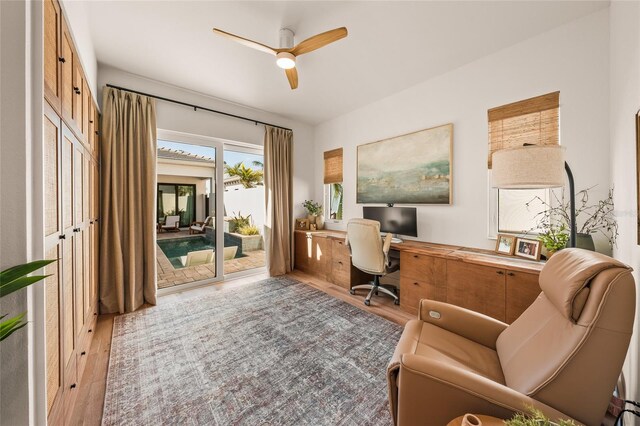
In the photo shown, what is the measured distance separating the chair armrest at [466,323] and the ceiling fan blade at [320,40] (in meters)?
2.09

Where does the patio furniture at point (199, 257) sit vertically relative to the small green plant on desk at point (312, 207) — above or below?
below

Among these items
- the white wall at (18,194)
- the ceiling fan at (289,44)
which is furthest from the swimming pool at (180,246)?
the ceiling fan at (289,44)

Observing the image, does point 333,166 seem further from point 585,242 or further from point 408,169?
point 585,242

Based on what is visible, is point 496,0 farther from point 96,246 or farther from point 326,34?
point 96,246

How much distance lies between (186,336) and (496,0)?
3.88 metres

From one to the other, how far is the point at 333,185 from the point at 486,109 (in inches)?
101

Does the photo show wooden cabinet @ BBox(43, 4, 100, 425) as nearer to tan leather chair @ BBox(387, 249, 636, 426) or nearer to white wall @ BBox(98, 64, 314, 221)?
white wall @ BBox(98, 64, 314, 221)

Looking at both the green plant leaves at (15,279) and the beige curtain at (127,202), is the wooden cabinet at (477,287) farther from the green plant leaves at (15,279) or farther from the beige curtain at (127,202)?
the beige curtain at (127,202)

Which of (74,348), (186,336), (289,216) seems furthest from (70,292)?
(289,216)

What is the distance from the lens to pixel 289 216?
14.4ft

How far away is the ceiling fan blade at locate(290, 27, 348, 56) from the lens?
183 centimetres

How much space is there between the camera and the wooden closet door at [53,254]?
3.92ft

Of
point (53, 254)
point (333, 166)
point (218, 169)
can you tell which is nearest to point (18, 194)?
point (53, 254)

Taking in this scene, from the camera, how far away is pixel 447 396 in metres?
0.95
